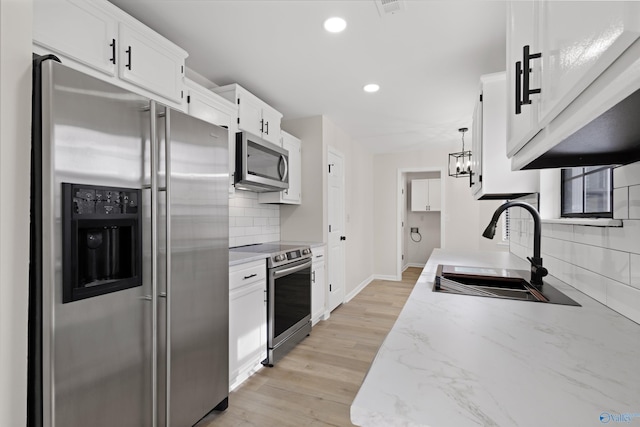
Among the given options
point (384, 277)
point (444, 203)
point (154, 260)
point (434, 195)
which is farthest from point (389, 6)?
point (434, 195)

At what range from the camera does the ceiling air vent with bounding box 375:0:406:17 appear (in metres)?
1.74

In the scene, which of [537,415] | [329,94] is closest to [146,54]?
[329,94]

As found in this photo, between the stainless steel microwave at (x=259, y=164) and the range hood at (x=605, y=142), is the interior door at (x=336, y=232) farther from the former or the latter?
the range hood at (x=605, y=142)

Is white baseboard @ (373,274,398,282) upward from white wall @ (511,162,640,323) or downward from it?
downward

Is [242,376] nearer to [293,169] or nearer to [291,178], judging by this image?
[291,178]

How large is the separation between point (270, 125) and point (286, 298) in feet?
5.53

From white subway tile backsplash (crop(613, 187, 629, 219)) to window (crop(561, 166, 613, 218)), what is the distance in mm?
110

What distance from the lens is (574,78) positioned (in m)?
0.51

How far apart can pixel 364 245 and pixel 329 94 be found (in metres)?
3.04

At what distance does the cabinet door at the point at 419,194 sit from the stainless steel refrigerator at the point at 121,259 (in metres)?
5.73

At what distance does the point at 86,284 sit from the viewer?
1.17 metres

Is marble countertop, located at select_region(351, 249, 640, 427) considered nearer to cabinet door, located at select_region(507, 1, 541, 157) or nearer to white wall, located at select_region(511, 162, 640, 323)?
white wall, located at select_region(511, 162, 640, 323)

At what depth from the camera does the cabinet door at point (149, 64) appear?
1636mm

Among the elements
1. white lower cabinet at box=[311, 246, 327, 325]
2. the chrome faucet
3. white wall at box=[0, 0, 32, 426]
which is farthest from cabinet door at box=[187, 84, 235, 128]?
the chrome faucet
